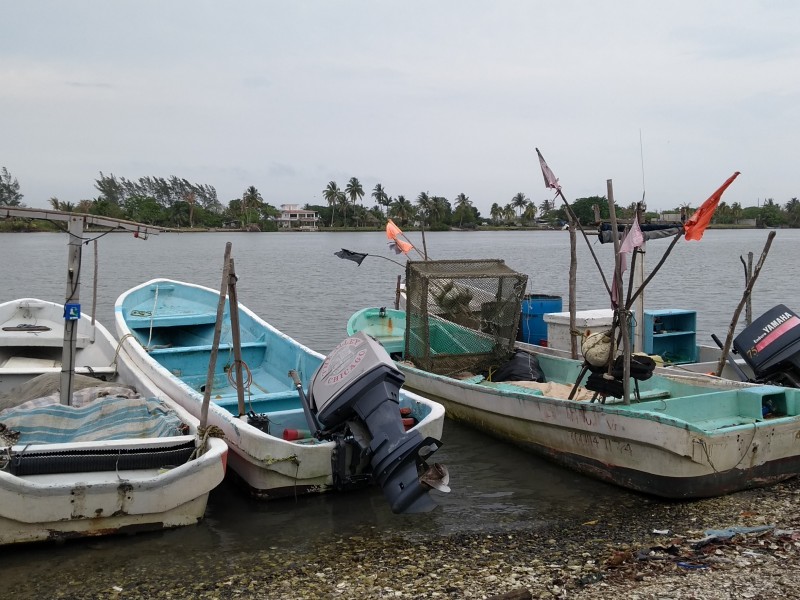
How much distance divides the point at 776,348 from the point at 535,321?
4.95 metres

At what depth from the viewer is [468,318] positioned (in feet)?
37.4

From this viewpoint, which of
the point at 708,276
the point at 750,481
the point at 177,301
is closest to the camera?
the point at 750,481

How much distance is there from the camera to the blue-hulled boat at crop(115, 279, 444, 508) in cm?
712

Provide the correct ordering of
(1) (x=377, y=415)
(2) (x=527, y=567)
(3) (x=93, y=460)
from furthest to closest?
(1) (x=377, y=415) → (3) (x=93, y=460) → (2) (x=527, y=567)

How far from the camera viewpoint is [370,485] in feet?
24.5

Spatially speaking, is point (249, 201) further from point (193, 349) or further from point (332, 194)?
point (193, 349)

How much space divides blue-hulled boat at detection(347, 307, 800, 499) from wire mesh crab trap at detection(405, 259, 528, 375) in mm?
765

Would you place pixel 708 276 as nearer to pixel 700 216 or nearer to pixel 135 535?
pixel 700 216

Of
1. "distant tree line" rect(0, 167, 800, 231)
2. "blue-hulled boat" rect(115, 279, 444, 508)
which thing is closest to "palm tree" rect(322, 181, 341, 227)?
"distant tree line" rect(0, 167, 800, 231)

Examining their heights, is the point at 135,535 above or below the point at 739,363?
below

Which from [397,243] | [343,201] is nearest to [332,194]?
[343,201]

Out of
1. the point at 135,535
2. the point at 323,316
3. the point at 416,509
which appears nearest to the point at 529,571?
the point at 416,509

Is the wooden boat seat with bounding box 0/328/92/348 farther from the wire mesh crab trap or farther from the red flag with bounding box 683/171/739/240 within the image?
the red flag with bounding box 683/171/739/240

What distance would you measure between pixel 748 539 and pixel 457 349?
5.73 m
